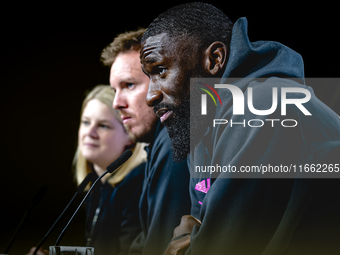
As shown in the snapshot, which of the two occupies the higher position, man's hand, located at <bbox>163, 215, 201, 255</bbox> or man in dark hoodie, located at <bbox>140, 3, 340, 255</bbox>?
man in dark hoodie, located at <bbox>140, 3, 340, 255</bbox>

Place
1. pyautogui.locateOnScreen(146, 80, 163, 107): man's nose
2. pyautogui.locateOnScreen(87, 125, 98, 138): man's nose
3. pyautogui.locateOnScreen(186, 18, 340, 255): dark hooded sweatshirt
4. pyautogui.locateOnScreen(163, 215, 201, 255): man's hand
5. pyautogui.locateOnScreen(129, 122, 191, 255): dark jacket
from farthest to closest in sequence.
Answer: pyautogui.locateOnScreen(87, 125, 98, 138): man's nose, pyautogui.locateOnScreen(146, 80, 163, 107): man's nose, pyautogui.locateOnScreen(129, 122, 191, 255): dark jacket, pyautogui.locateOnScreen(163, 215, 201, 255): man's hand, pyautogui.locateOnScreen(186, 18, 340, 255): dark hooded sweatshirt

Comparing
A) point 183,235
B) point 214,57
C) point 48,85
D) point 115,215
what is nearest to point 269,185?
point 183,235

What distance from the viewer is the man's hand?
187 centimetres

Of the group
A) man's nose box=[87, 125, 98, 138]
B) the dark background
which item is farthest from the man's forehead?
man's nose box=[87, 125, 98, 138]

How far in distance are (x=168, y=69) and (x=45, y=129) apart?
1.14m

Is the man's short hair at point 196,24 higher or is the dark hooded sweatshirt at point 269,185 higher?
the man's short hair at point 196,24

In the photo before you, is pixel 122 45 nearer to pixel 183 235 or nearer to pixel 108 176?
pixel 108 176

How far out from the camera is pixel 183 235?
6.32ft

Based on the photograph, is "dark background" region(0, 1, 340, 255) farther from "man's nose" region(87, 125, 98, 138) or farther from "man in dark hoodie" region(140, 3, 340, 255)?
"man in dark hoodie" region(140, 3, 340, 255)

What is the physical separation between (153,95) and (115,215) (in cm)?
87

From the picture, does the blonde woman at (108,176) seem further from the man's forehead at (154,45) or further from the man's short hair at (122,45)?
the man's forehead at (154,45)

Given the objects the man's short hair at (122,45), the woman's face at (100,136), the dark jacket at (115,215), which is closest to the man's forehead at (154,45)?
the man's short hair at (122,45)

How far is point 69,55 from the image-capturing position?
2.58 meters

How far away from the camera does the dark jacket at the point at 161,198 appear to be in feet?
6.65
